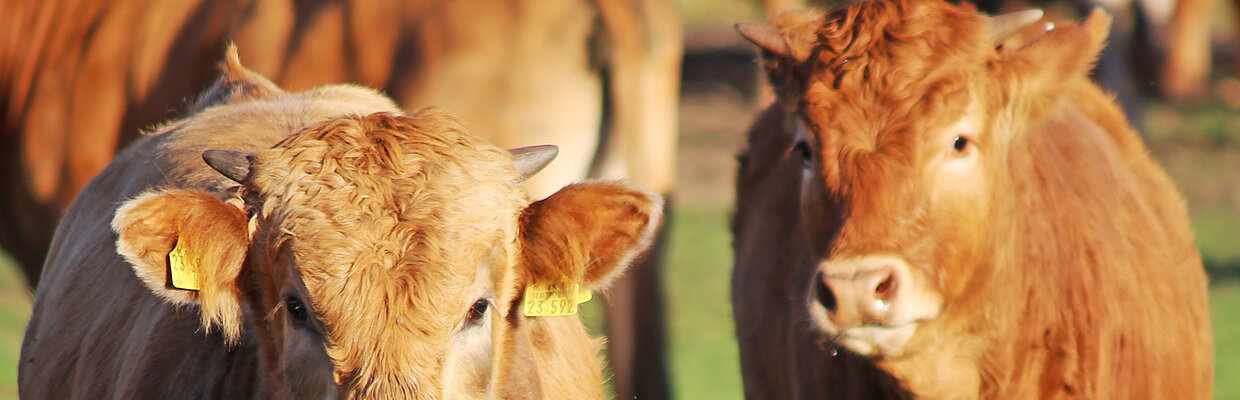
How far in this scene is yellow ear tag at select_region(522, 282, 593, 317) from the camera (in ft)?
9.30

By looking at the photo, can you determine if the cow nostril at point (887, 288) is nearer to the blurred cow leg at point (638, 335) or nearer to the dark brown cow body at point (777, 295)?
the dark brown cow body at point (777, 295)

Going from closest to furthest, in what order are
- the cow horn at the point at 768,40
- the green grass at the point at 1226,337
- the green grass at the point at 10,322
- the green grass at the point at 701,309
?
the cow horn at the point at 768,40
the green grass at the point at 1226,337
the green grass at the point at 10,322
the green grass at the point at 701,309

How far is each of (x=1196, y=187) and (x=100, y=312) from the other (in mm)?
12136

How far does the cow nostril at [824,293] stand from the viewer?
3.00 meters

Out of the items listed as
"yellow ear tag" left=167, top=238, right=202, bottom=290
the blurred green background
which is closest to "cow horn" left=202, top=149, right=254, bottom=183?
"yellow ear tag" left=167, top=238, right=202, bottom=290

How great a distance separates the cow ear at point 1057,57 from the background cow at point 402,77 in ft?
7.23

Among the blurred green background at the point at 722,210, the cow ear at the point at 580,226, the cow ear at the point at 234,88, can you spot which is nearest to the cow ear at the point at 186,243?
the cow ear at the point at 580,226

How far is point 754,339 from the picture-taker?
4.30 meters

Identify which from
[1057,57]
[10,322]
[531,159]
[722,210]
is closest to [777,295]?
[1057,57]

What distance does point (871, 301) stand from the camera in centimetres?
296

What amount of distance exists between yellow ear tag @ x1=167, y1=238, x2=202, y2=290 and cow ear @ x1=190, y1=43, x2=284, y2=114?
1660mm

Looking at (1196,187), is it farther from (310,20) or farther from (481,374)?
(481,374)

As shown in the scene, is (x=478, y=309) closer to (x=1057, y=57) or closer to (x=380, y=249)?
(x=380, y=249)

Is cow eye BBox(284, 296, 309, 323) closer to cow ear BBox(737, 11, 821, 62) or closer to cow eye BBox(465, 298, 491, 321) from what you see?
cow eye BBox(465, 298, 491, 321)
